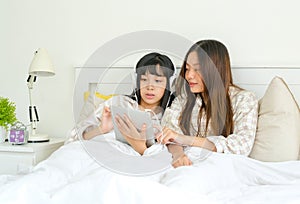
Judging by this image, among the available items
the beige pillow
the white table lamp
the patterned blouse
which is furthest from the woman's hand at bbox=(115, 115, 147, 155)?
the white table lamp

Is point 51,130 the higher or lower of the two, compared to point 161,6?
lower

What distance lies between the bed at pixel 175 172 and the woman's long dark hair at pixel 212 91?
151 mm

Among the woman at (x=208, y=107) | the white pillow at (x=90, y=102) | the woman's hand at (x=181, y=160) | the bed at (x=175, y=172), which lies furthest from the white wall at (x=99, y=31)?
the woman's hand at (x=181, y=160)

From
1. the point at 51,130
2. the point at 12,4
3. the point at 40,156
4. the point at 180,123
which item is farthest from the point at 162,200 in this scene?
the point at 12,4

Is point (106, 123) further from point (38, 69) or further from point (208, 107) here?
point (38, 69)

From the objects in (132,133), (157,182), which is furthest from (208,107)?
(157,182)

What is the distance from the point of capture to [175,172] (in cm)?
112

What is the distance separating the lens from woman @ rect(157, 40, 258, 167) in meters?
1.39

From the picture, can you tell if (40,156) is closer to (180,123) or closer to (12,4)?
(180,123)

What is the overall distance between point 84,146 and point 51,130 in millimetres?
817

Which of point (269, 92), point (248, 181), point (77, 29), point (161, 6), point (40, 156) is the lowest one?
point (40, 156)

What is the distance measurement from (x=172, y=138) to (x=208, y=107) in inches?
9.6

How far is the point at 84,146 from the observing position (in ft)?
4.51

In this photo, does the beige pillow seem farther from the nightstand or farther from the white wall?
the nightstand
